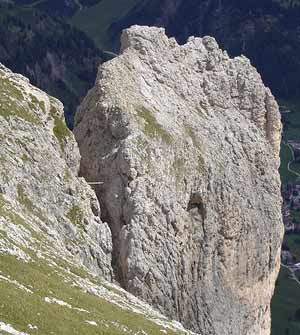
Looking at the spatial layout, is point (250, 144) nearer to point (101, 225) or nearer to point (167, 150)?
point (167, 150)

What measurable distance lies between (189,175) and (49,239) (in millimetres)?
21506

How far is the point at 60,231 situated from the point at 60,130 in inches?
467

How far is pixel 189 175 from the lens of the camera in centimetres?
8244

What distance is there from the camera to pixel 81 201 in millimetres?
73938

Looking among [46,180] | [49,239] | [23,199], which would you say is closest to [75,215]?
[46,180]

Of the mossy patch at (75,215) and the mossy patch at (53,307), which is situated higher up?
the mossy patch at (75,215)

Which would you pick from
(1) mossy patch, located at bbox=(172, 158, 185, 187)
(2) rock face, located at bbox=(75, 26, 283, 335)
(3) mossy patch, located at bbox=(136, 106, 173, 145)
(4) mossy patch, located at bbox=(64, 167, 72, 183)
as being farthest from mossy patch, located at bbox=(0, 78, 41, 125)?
(1) mossy patch, located at bbox=(172, 158, 185, 187)

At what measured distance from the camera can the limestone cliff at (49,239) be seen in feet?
159

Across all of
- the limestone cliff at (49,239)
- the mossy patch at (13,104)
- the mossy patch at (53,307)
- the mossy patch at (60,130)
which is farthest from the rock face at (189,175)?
the mossy patch at (53,307)

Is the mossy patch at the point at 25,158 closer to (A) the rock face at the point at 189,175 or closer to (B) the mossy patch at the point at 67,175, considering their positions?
(B) the mossy patch at the point at 67,175

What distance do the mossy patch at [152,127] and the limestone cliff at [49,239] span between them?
786 centimetres

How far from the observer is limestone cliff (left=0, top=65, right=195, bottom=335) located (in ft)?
159

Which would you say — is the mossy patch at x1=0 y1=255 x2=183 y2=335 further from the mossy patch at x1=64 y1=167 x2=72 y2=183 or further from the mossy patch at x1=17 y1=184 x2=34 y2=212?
the mossy patch at x1=64 y1=167 x2=72 y2=183

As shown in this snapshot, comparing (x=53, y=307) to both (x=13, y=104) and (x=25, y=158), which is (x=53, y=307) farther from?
(x=13, y=104)
